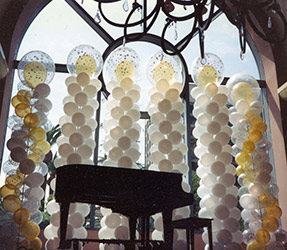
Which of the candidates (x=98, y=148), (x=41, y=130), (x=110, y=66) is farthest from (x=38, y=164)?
(x=110, y=66)

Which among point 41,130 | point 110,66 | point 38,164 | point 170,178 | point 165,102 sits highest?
point 110,66

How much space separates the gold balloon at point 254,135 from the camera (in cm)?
473

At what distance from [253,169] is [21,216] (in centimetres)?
271

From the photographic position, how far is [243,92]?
16.3 ft

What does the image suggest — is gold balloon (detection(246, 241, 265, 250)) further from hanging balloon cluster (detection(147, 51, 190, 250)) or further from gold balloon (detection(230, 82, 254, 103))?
gold balloon (detection(230, 82, 254, 103))

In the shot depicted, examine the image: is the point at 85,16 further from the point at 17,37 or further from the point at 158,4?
the point at 158,4

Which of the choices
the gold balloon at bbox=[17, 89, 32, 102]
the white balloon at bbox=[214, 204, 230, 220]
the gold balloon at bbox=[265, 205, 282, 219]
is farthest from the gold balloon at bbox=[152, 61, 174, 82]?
the gold balloon at bbox=[265, 205, 282, 219]

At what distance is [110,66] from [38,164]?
1.48m

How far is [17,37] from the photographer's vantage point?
5562mm

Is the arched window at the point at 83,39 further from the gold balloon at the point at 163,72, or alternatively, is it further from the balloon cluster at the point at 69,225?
the balloon cluster at the point at 69,225

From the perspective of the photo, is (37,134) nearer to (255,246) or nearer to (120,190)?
(120,190)

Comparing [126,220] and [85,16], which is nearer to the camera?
[126,220]

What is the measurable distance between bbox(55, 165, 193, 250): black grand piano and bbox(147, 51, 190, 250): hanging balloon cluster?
2.30ft

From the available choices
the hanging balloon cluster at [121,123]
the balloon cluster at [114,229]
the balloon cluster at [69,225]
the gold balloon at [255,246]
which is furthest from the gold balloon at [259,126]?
the balloon cluster at [69,225]
